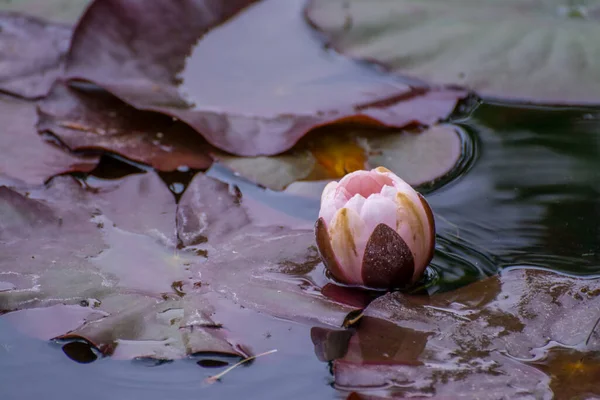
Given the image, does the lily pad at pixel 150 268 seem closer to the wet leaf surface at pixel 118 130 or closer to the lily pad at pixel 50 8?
the wet leaf surface at pixel 118 130

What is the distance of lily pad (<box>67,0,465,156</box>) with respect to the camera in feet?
4.86

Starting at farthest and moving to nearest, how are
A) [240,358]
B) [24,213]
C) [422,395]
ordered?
1. [24,213]
2. [240,358]
3. [422,395]

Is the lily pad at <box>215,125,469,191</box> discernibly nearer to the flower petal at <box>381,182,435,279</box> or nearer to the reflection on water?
the reflection on water

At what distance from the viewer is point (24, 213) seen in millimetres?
1199

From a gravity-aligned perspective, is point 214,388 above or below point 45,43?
below

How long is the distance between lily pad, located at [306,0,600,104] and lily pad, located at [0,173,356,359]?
2.13 ft

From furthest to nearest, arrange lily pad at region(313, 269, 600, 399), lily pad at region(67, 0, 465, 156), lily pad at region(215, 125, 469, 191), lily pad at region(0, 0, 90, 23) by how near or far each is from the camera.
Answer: lily pad at region(0, 0, 90, 23) < lily pad at region(67, 0, 465, 156) < lily pad at region(215, 125, 469, 191) < lily pad at region(313, 269, 600, 399)

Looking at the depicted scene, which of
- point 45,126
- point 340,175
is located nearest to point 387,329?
point 340,175

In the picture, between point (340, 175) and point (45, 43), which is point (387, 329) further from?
point (45, 43)

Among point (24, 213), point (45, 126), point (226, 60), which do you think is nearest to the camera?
point (24, 213)

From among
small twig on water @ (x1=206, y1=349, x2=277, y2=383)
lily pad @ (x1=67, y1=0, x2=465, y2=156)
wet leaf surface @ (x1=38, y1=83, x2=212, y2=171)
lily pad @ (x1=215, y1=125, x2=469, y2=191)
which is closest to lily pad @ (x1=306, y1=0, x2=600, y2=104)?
lily pad @ (x1=67, y1=0, x2=465, y2=156)

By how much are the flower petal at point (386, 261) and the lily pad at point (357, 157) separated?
1.09 feet

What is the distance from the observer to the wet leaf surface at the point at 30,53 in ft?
5.47

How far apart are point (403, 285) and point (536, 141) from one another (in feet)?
1.90
